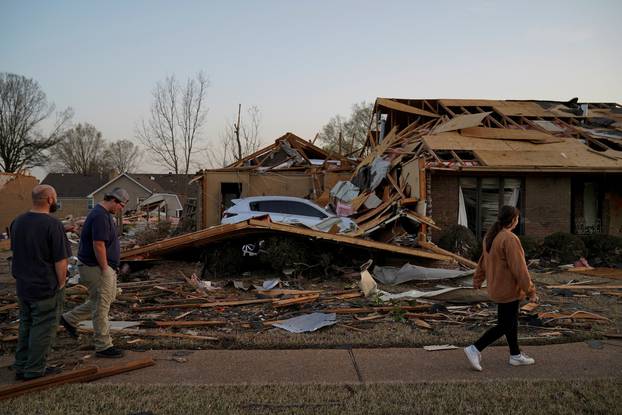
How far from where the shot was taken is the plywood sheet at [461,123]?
51.3ft

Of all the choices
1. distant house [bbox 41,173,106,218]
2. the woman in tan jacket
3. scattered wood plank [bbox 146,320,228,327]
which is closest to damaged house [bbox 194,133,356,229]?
scattered wood plank [bbox 146,320,228,327]

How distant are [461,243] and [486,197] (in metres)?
2.74

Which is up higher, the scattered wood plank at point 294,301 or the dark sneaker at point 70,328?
the dark sneaker at point 70,328

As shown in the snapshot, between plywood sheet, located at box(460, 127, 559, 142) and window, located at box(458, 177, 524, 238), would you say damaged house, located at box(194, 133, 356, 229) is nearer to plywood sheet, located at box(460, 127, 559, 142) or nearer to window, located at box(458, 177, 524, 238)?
plywood sheet, located at box(460, 127, 559, 142)

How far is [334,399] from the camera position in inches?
154

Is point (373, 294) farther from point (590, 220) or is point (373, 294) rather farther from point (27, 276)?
point (590, 220)

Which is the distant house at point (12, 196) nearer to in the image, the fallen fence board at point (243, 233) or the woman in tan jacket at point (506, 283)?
the fallen fence board at point (243, 233)

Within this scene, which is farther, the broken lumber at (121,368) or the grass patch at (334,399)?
the broken lumber at (121,368)

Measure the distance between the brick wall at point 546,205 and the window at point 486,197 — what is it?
0.82 feet

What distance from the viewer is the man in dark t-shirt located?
4.29m

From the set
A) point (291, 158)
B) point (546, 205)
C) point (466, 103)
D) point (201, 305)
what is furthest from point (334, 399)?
point (466, 103)

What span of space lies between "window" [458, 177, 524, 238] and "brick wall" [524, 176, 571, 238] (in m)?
0.25

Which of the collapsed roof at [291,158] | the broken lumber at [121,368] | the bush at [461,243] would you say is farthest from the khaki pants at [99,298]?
the collapsed roof at [291,158]

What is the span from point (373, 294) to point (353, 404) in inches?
152
